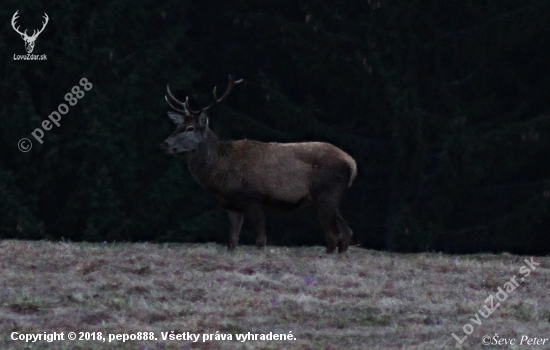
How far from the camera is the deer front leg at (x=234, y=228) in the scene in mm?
15977

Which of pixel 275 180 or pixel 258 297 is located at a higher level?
pixel 275 180

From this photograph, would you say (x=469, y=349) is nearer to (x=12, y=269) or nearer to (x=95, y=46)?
(x=12, y=269)

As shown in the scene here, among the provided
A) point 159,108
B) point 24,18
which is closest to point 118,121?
point 159,108

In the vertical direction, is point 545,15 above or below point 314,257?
above

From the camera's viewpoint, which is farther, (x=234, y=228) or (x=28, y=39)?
(x=28, y=39)

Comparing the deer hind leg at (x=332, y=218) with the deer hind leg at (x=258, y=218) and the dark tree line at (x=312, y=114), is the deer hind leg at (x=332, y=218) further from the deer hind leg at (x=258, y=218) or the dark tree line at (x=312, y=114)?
the dark tree line at (x=312, y=114)

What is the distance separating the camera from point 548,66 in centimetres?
2639

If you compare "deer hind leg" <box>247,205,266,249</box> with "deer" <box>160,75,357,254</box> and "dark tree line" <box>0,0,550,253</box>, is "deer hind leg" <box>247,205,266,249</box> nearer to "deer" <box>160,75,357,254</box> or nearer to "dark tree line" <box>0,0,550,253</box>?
"deer" <box>160,75,357,254</box>

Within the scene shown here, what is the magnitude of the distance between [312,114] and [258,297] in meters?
14.0

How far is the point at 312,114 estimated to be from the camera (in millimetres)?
25609

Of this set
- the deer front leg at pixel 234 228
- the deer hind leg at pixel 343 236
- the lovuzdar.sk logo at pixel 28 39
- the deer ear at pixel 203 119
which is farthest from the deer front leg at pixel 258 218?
the lovuzdar.sk logo at pixel 28 39

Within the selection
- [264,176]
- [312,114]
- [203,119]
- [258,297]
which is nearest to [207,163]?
[203,119]

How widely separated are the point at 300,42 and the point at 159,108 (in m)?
3.48

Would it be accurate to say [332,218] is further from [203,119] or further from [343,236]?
[203,119]
